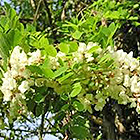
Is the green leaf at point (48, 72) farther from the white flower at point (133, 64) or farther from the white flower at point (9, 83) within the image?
the white flower at point (133, 64)

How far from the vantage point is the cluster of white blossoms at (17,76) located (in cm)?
83

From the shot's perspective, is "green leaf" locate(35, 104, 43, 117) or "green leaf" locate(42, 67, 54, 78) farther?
"green leaf" locate(35, 104, 43, 117)

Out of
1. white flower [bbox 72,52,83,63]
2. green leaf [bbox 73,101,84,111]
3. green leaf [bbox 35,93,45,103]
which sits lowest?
green leaf [bbox 73,101,84,111]

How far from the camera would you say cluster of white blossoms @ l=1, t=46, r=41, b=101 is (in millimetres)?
833

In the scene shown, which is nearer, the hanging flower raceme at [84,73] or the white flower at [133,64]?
the hanging flower raceme at [84,73]

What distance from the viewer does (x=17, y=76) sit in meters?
0.85

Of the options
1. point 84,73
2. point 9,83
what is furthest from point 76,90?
point 9,83

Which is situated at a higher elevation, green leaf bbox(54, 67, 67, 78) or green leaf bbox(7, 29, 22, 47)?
green leaf bbox(7, 29, 22, 47)

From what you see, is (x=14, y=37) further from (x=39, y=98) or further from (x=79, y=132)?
(x=79, y=132)

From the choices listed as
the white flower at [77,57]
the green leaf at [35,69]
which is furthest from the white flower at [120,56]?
the green leaf at [35,69]

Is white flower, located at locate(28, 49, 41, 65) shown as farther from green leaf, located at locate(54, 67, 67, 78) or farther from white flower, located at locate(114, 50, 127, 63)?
white flower, located at locate(114, 50, 127, 63)

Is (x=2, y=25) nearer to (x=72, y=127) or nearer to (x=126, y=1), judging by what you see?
(x=72, y=127)

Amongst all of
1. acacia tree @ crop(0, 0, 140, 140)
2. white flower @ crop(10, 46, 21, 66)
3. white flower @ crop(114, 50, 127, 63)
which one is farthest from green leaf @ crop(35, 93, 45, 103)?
white flower @ crop(114, 50, 127, 63)

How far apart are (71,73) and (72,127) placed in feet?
0.50
